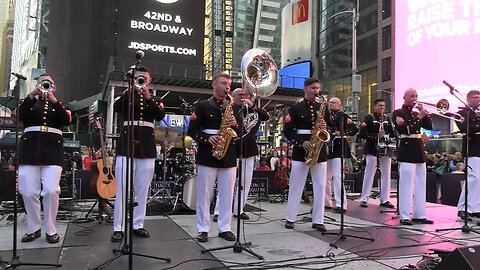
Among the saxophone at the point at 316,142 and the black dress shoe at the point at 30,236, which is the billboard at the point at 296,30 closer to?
the saxophone at the point at 316,142

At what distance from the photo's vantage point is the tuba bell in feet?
18.2

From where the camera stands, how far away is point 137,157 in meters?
5.53

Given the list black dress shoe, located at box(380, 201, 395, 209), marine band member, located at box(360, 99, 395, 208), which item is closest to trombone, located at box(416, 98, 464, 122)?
marine band member, located at box(360, 99, 395, 208)

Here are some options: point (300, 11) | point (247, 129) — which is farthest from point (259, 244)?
point (300, 11)

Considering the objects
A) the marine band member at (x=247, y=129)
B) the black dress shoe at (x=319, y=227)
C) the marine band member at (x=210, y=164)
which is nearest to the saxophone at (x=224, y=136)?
the marine band member at (x=210, y=164)

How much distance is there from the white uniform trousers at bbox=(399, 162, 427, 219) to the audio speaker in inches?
156

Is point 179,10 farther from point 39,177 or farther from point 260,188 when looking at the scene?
point 39,177

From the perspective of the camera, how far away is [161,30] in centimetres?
2817

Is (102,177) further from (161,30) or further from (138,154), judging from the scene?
(161,30)

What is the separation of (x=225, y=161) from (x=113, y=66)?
18277 mm

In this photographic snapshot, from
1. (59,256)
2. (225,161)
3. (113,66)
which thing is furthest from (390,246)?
(113,66)

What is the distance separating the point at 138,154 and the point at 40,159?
1.24 metres

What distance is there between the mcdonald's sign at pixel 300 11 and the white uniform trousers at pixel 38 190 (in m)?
45.1

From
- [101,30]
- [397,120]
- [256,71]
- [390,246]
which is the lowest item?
[390,246]
